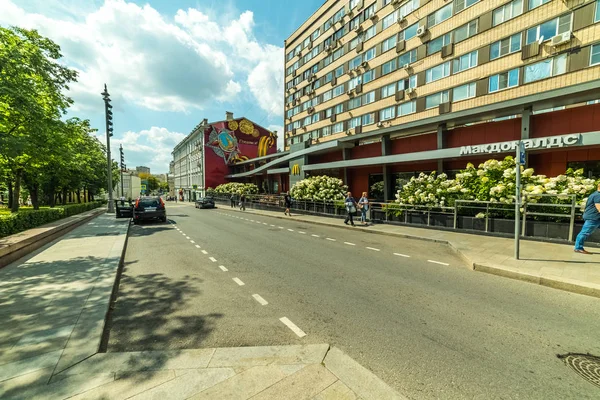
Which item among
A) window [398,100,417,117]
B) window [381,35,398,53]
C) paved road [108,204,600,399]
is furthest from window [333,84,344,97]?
paved road [108,204,600,399]

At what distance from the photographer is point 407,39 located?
77.8 ft

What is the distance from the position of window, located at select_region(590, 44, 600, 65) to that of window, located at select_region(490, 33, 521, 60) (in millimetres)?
3702

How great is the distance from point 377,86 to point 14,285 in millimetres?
29070

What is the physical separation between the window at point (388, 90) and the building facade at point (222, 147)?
29.7 m

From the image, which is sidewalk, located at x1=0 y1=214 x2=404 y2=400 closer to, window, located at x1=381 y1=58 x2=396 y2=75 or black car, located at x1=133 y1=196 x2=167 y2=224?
black car, located at x1=133 y1=196 x2=167 y2=224

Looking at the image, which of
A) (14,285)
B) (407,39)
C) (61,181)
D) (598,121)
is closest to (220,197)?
(61,181)

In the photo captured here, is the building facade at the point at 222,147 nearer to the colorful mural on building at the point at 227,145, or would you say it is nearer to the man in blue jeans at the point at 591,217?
the colorful mural on building at the point at 227,145

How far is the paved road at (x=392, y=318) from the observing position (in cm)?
268

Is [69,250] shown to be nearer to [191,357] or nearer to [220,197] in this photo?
[191,357]

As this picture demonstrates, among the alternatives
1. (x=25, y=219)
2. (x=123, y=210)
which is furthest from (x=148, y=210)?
(x=25, y=219)

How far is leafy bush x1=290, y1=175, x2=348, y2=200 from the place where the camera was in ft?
62.2

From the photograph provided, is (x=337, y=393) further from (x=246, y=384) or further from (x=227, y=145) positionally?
(x=227, y=145)

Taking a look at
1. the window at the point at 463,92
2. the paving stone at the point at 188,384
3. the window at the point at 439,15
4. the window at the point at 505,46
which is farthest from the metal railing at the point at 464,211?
the window at the point at 439,15

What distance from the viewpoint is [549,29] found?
15.4 m
